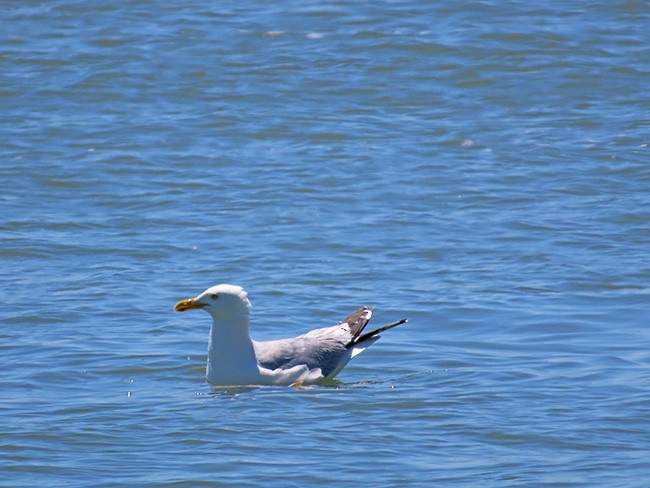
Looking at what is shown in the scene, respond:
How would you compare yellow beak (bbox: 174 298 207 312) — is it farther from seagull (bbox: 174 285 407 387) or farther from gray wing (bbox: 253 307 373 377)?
gray wing (bbox: 253 307 373 377)

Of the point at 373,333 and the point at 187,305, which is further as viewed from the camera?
the point at 373,333

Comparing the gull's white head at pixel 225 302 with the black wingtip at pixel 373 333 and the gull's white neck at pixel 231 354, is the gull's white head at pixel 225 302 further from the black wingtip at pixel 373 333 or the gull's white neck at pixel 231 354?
the black wingtip at pixel 373 333

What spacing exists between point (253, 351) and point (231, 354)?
224 millimetres

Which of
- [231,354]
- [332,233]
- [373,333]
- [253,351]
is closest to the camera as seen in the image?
[231,354]

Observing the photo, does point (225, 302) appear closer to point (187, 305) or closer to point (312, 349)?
point (187, 305)

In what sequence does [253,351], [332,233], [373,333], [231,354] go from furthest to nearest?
[332,233]
[373,333]
[253,351]
[231,354]

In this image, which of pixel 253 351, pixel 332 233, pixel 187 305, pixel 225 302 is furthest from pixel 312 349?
pixel 332 233

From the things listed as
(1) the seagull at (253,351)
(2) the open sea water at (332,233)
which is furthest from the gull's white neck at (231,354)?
(2) the open sea water at (332,233)

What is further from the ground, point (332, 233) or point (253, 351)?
point (253, 351)

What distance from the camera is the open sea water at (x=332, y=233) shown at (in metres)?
7.45

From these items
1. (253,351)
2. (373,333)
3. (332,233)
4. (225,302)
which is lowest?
(332,233)

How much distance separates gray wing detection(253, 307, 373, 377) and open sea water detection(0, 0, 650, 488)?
0.27 meters

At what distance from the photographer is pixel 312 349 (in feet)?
30.8

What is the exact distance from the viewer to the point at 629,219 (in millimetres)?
Answer: 13633
